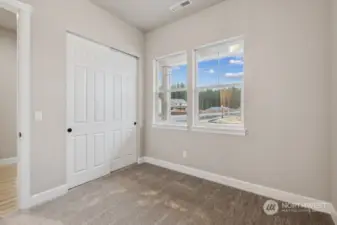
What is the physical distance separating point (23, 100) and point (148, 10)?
7.88 feet

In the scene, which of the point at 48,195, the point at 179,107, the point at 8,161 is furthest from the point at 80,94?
the point at 8,161

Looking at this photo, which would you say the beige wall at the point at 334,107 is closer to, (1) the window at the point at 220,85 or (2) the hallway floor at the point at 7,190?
(1) the window at the point at 220,85

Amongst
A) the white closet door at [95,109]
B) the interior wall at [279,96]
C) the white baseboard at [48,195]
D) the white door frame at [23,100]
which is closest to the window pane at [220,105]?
the interior wall at [279,96]

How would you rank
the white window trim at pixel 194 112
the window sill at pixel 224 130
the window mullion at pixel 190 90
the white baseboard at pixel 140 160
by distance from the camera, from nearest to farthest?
the window sill at pixel 224 130, the white window trim at pixel 194 112, the window mullion at pixel 190 90, the white baseboard at pixel 140 160

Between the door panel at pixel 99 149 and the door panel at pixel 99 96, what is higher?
the door panel at pixel 99 96

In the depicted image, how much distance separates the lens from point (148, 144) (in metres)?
4.29

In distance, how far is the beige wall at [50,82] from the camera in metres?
2.47

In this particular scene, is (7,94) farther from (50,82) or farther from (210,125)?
(210,125)

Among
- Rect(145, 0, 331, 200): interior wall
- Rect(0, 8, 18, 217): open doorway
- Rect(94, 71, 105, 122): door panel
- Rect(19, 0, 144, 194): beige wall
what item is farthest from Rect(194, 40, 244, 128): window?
Rect(0, 8, 18, 217): open doorway

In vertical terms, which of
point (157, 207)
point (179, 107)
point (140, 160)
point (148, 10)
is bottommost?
point (157, 207)

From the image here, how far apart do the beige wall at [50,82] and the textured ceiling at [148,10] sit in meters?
0.49

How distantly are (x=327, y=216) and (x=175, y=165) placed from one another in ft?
7.59

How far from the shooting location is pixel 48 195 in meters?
2.56

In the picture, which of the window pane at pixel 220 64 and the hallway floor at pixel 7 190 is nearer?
the hallway floor at pixel 7 190
